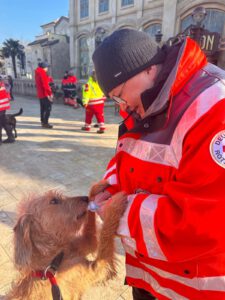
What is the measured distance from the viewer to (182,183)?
828 mm

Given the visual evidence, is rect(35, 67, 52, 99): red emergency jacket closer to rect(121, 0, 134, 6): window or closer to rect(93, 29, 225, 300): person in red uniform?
rect(93, 29, 225, 300): person in red uniform

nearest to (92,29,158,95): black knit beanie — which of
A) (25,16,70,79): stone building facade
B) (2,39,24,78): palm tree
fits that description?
(25,16,70,79): stone building facade

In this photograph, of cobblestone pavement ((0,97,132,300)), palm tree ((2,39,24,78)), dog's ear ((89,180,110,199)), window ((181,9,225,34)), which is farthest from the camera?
palm tree ((2,39,24,78))

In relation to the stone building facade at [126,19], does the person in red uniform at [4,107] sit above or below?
below

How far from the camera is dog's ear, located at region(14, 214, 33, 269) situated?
4.98ft

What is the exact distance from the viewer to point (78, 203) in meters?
1.71

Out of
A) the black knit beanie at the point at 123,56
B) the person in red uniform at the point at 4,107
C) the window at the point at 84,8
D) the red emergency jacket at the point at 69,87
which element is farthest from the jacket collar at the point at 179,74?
the window at the point at 84,8

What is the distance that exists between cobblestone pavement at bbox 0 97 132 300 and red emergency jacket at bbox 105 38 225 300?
1426 millimetres

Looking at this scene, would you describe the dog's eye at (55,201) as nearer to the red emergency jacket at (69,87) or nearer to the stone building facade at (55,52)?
the red emergency jacket at (69,87)

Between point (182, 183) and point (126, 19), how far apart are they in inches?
952

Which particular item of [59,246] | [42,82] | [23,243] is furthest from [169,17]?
[23,243]

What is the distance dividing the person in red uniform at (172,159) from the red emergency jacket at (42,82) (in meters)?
7.20

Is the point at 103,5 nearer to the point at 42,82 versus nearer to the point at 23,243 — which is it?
the point at 42,82

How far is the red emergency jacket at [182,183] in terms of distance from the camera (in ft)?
2.55
